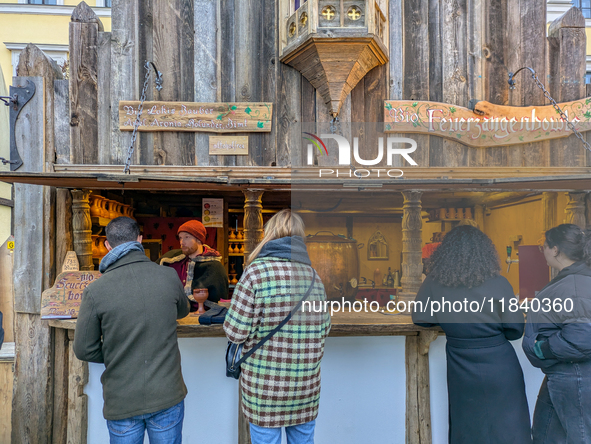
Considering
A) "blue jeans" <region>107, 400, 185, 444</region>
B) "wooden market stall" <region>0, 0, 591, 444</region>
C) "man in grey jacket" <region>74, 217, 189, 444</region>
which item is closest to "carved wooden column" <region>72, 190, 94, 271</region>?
"wooden market stall" <region>0, 0, 591, 444</region>

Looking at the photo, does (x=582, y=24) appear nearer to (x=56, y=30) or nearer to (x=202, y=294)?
(x=202, y=294)

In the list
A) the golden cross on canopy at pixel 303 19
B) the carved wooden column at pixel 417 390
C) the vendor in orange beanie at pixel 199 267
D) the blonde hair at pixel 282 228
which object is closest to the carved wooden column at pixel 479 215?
the carved wooden column at pixel 417 390

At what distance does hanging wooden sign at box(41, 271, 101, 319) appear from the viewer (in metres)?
3.21

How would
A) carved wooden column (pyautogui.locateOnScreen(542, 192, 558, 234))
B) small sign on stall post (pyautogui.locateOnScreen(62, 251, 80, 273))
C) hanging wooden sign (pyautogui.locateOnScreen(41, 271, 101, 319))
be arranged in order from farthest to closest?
carved wooden column (pyautogui.locateOnScreen(542, 192, 558, 234)) < small sign on stall post (pyautogui.locateOnScreen(62, 251, 80, 273)) < hanging wooden sign (pyautogui.locateOnScreen(41, 271, 101, 319))

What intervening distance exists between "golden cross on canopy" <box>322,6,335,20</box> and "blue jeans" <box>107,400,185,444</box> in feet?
11.1

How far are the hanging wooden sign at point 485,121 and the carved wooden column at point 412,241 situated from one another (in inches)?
31.2

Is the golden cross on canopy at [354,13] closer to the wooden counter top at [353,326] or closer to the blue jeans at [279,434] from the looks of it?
the wooden counter top at [353,326]

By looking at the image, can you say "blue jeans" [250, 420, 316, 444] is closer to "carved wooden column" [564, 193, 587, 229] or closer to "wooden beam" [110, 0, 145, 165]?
"wooden beam" [110, 0, 145, 165]

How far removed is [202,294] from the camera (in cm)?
326

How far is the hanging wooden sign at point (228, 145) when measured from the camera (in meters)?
3.77

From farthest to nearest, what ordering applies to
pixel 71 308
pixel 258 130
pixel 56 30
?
pixel 56 30, pixel 258 130, pixel 71 308

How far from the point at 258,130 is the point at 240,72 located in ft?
2.07

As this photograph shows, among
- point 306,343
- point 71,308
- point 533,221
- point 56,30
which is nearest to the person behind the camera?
point 306,343

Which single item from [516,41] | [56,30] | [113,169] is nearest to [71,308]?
[113,169]
